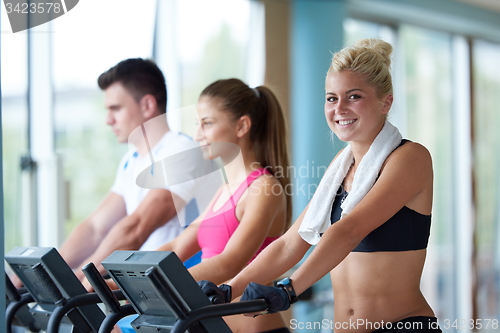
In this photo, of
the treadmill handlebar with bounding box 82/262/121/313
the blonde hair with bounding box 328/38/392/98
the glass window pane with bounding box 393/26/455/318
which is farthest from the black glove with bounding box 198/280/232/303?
the glass window pane with bounding box 393/26/455/318

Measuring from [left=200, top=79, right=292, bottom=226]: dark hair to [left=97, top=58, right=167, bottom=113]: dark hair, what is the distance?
44 centimetres

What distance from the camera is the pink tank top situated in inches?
80.4

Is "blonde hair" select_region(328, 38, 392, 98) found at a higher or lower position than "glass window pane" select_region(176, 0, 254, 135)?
lower

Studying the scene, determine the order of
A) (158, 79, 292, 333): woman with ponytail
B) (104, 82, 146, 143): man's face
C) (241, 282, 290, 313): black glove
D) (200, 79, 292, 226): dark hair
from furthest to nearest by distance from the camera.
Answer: (104, 82, 146, 143): man's face < (200, 79, 292, 226): dark hair < (158, 79, 292, 333): woman with ponytail < (241, 282, 290, 313): black glove

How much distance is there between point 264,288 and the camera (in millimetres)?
1413

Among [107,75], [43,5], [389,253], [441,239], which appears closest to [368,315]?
[389,253]

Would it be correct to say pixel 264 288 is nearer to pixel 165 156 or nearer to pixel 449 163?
pixel 165 156

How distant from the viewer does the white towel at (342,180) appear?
5.29 ft

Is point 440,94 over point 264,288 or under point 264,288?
over

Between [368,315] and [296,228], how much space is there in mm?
341

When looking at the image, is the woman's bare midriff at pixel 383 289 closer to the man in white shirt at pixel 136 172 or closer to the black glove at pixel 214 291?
the black glove at pixel 214 291

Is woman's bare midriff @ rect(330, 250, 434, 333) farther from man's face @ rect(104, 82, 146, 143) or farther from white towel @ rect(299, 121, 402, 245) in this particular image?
man's face @ rect(104, 82, 146, 143)

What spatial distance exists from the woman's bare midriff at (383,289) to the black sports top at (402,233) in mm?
21

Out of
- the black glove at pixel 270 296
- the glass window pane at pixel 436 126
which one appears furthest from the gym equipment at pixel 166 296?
the glass window pane at pixel 436 126
